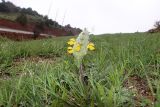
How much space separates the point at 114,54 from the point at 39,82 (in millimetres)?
1603

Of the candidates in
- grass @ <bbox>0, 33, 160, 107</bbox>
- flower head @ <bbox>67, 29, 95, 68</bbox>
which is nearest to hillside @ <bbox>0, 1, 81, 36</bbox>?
grass @ <bbox>0, 33, 160, 107</bbox>

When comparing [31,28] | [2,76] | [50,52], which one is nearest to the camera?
[2,76]

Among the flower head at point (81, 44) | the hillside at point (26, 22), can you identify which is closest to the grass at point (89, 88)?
the flower head at point (81, 44)

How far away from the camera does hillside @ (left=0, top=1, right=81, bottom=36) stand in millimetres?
33250

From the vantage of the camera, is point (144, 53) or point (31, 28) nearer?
point (144, 53)

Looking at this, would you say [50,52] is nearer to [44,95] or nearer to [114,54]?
[114,54]

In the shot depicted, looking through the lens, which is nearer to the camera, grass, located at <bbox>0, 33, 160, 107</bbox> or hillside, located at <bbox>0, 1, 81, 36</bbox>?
grass, located at <bbox>0, 33, 160, 107</bbox>

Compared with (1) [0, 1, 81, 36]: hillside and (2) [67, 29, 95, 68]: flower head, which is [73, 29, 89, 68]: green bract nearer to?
(2) [67, 29, 95, 68]: flower head

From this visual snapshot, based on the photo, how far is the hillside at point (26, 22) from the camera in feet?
109

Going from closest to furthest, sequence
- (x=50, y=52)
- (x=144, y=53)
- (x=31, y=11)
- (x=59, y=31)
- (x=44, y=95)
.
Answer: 1. (x=44, y=95)
2. (x=144, y=53)
3. (x=50, y=52)
4. (x=59, y=31)
5. (x=31, y=11)

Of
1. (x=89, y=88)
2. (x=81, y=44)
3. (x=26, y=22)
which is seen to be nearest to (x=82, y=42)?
(x=81, y=44)

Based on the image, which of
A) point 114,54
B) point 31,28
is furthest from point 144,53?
point 31,28

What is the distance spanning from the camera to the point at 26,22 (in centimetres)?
3638

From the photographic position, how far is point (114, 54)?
15.6 feet
